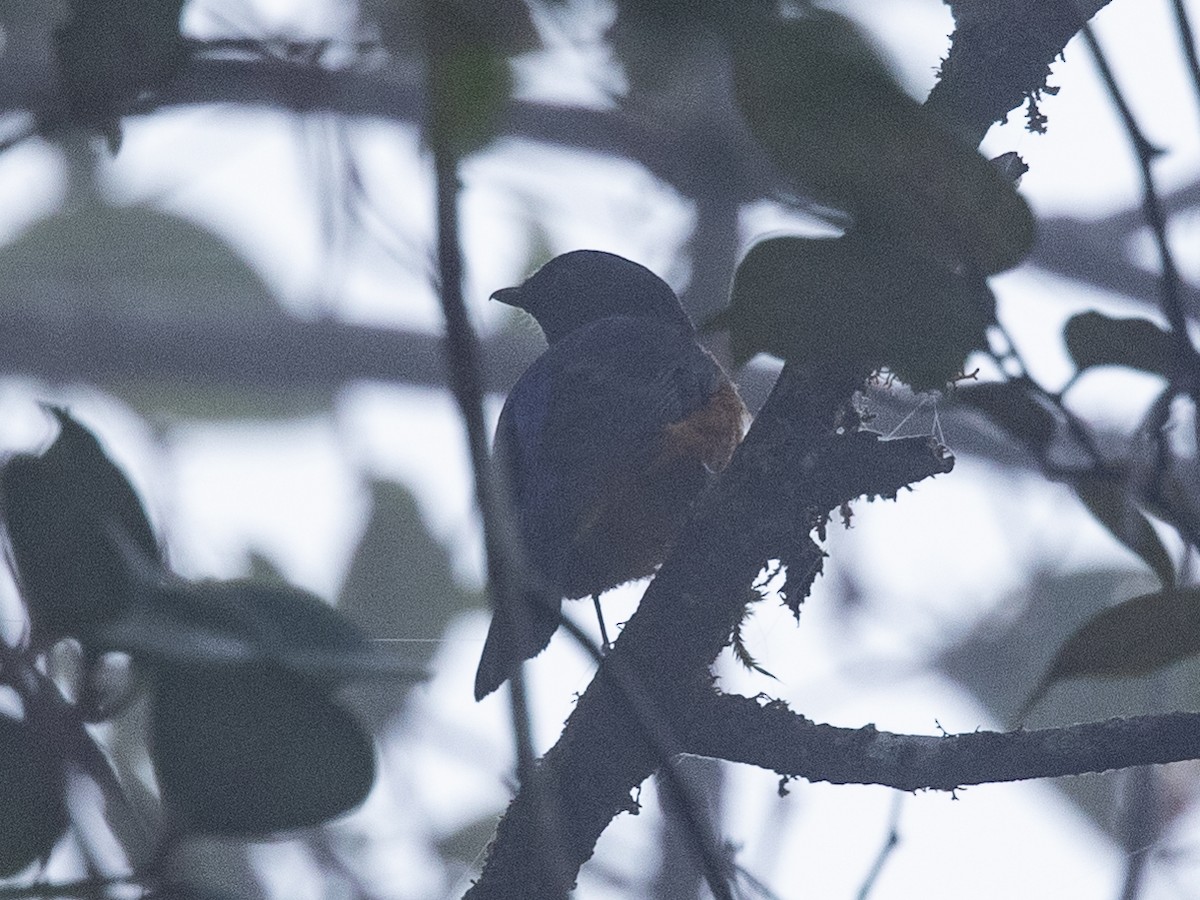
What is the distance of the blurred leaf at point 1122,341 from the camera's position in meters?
1.50

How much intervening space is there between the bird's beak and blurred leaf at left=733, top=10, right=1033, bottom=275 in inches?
174

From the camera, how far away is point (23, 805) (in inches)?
50.1

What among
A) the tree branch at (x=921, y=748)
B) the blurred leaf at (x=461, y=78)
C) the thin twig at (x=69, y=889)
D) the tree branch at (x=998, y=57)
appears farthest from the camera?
the tree branch at (x=921, y=748)

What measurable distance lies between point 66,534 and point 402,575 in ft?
15.5

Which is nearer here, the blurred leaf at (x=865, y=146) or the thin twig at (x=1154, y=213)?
the blurred leaf at (x=865, y=146)

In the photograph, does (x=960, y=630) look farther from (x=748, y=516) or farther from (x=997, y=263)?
(x=997, y=263)

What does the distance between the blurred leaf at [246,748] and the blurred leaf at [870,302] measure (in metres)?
0.50

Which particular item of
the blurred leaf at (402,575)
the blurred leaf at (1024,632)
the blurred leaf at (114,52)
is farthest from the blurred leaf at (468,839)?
the blurred leaf at (114,52)

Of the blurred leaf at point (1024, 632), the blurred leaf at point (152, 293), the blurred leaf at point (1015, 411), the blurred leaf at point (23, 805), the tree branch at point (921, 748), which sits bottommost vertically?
the blurred leaf at point (152, 293)

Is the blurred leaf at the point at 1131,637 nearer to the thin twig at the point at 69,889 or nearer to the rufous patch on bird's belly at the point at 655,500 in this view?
the thin twig at the point at 69,889

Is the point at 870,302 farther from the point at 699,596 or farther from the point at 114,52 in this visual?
the point at 699,596

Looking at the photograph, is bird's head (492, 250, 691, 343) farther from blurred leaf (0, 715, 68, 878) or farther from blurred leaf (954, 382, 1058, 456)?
blurred leaf (0, 715, 68, 878)

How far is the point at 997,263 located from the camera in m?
1.39

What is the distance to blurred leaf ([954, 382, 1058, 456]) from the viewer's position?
1542mm
